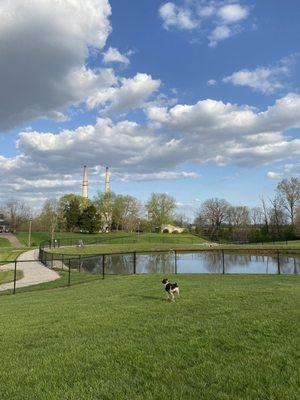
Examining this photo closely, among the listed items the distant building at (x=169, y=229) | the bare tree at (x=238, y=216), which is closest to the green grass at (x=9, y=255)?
the distant building at (x=169, y=229)

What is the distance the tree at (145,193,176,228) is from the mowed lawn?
388ft

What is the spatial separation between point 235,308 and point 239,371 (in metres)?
3.83

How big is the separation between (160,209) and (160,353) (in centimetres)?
12256

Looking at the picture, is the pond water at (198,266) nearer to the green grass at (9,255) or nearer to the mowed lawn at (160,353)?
the green grass at (9,255)

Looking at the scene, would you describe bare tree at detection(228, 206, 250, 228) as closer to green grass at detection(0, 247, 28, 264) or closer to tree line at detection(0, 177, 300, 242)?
→ tree line at detection(0, 177, 300, 242)

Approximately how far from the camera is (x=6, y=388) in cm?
511

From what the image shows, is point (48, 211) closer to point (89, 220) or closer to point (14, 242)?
point (89, 220)

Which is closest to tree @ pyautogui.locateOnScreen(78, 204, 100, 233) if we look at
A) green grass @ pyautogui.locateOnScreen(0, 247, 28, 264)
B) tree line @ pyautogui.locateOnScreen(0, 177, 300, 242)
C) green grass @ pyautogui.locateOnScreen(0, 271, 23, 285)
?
tree line @ pyautogui.locateOnScreen(0, 177, 300, 242)

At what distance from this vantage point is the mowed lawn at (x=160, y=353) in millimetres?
4656

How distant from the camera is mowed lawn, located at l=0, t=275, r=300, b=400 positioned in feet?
15.3

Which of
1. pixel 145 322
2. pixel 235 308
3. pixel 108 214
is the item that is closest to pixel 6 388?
pixel 145 322

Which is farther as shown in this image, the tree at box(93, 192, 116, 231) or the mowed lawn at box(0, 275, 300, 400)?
the tree at box(93, 192, 116, 231)

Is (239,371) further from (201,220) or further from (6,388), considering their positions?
(201,220)

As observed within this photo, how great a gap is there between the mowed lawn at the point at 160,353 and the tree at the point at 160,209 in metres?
118
